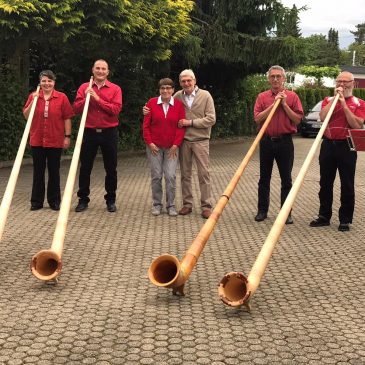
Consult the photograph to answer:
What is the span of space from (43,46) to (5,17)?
324 cm

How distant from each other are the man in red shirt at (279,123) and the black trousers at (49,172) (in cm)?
264

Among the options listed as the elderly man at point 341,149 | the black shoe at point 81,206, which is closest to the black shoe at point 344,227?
the elderly man at point 341,149

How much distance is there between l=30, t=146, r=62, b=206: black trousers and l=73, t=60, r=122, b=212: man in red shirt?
1.05 ft

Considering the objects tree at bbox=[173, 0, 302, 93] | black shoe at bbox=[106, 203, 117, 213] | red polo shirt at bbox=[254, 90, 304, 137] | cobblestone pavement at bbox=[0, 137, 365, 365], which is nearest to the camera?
cobblestone pavement at bbox=[0, 137, 365, 365]

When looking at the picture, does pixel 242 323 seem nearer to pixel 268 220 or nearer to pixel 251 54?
pixel 268 220

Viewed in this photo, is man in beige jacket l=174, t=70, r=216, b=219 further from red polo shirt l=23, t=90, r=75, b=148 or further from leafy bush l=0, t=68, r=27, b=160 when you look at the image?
leafy bush l=0, t=68, r=27, b=160

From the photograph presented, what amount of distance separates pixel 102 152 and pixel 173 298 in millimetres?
3723

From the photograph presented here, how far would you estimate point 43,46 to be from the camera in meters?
13.6

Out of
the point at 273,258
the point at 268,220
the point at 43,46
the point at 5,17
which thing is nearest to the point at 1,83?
the point at 43,46

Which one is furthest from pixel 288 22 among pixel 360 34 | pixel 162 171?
pixel 360 34

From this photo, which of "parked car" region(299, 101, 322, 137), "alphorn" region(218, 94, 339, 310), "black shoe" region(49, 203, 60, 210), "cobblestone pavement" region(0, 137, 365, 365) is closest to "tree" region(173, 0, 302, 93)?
"parked car" region(299, 101, 322, 137)

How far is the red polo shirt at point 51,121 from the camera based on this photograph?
7.79 meters

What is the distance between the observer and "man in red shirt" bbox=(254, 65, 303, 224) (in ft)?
23.8

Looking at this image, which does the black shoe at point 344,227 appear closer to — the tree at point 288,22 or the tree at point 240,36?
the tree at point 240,36
